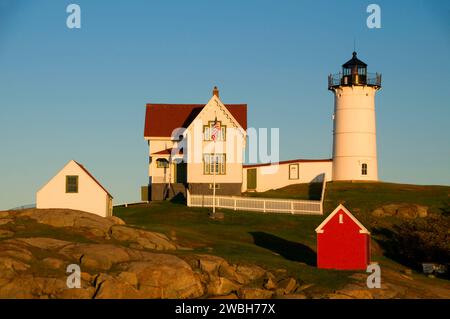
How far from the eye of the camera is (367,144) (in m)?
80.1

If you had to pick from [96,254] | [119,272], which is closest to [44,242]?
[96,254]

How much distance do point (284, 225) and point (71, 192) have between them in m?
13.6

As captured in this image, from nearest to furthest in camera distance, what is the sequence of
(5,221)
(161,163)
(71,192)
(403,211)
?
1. (5,221)
2. (71,192)
3. (403,211)
4. (161,163)

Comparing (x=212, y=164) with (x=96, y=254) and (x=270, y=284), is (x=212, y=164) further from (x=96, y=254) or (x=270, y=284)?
(x=270, y=284)

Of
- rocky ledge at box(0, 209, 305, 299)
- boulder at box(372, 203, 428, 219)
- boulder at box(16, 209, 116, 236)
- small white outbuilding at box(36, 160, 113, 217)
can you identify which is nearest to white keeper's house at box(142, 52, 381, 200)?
boulder at box(372, 203, 428, 219)

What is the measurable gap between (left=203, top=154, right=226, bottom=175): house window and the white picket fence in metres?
4.38

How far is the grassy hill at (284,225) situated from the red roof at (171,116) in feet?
24.3

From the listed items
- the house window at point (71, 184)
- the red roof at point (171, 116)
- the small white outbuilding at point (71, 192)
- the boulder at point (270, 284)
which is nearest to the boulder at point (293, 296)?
the boulder at point (270, 284)

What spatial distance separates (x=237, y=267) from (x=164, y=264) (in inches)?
156

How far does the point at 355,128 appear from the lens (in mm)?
A: 79938

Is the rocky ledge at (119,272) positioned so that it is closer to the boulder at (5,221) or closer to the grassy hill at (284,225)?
the grassy hill at (284,225)

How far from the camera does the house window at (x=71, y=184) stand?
2276 inches
